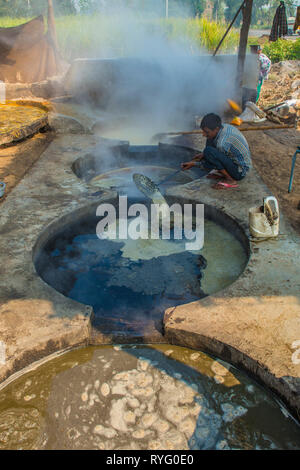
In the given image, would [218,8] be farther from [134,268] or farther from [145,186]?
[134,268]

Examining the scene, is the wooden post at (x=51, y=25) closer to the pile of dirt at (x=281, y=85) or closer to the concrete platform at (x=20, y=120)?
the concrete platform at (x=20, y=120)

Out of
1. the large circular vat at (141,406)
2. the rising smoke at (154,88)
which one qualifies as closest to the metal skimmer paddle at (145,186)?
the large circular vat at (141,406)

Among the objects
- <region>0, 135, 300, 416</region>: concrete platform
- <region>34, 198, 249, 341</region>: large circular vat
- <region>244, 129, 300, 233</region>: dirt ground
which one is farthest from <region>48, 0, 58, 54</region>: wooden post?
<region>0, 135, 300, 416</region>: concrete platform

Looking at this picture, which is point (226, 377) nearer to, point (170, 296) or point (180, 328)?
point (180, 328)

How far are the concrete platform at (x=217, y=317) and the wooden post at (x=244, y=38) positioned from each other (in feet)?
20.1

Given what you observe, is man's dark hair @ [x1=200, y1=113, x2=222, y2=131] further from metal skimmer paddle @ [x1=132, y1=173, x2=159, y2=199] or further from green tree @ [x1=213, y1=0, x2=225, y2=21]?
green tree @ [x1=213, y1=0, x2=225, y2=21]

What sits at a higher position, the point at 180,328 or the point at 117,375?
the point at 180,328

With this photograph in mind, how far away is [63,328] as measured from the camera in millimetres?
2625

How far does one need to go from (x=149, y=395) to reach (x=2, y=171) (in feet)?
13.8

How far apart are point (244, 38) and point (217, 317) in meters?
7.63

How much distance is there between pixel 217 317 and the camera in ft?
8.79

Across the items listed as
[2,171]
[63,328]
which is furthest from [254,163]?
[63,328]

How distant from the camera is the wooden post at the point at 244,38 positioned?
25.3 ft

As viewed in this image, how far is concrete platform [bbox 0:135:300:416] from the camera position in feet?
7.82
